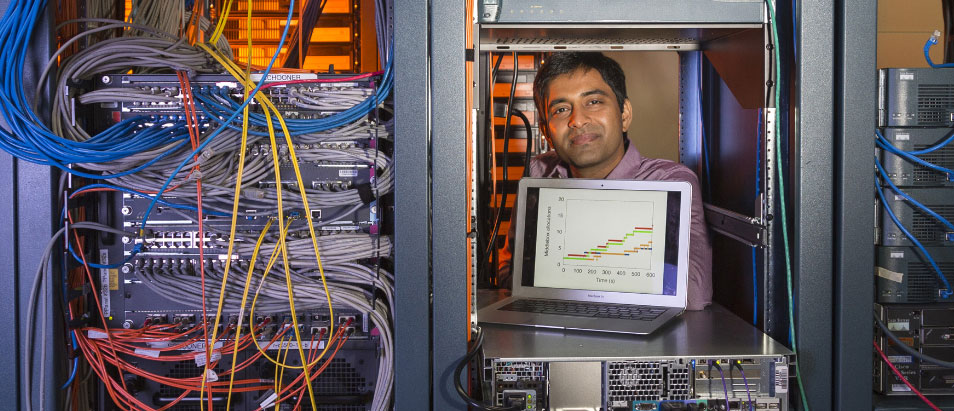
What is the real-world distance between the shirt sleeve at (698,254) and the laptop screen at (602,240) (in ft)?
0.57

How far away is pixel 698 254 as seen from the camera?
2.19 metres

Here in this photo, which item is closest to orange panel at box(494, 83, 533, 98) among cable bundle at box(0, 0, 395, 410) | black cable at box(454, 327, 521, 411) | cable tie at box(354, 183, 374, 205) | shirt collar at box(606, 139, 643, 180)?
shirt collar at box(606, 139, 643, 180)

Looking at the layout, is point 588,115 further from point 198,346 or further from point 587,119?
point 198,346

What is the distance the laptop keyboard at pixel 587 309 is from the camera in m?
1.89

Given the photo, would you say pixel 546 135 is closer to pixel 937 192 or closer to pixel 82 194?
pixel 937 192

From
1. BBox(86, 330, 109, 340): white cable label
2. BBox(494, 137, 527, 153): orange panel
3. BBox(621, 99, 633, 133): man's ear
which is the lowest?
BBox(86, 330, 109, 340): white cable label

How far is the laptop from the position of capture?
1.97 meters

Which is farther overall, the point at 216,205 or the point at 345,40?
the point at 345,40

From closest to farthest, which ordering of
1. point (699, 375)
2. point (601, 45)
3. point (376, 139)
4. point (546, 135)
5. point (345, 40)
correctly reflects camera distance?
1. point (699, 375)
2. point (376, 139)
3. point (601, 45)
4. point (546, 135)
5. point (345, 40)

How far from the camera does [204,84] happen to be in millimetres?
1803

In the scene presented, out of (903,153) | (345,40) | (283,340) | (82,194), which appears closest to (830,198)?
(903,153)

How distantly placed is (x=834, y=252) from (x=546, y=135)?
3.60 ft

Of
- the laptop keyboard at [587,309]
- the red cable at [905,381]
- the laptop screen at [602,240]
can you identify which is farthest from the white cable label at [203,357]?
the red cable at [905,381]

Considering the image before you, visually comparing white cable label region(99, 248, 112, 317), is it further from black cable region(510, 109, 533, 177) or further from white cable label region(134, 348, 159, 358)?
black cable region(510, 109, 533, 177)
